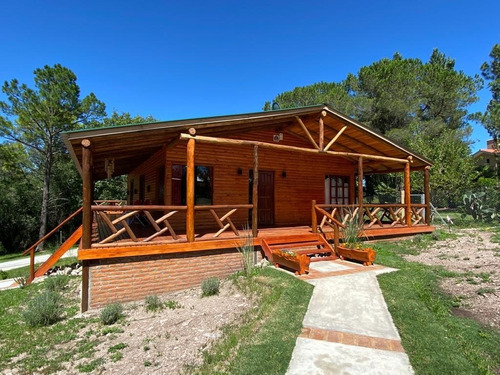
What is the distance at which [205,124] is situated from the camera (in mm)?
6875

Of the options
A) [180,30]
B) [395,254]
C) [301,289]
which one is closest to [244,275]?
[301,289]

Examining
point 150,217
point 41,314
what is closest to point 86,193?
point 150,217

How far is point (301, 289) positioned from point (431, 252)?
19.0 feet

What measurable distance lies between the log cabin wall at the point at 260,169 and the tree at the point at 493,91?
1739 cm

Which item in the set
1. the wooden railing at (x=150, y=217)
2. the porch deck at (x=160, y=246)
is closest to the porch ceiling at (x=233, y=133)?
the wooden railing at (x=150, y=217)

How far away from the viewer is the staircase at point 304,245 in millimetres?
7410

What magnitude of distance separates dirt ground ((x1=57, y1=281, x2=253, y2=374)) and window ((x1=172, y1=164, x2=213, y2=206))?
138 inches

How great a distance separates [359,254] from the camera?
277 inches

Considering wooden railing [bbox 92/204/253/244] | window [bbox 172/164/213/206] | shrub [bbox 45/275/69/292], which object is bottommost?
shrub [bbox 45/275/69/292]

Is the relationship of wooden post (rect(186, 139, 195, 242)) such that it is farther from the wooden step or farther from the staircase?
the wooden step

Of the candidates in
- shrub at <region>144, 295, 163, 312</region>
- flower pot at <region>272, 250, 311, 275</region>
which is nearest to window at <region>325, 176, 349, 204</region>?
flower pot at <region>272, 250, 311, 275</region>

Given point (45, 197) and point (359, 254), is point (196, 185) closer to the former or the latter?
point (359, 254)

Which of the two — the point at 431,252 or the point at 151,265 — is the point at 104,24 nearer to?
the point at 151,265

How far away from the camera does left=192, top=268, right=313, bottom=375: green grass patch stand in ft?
10.1
